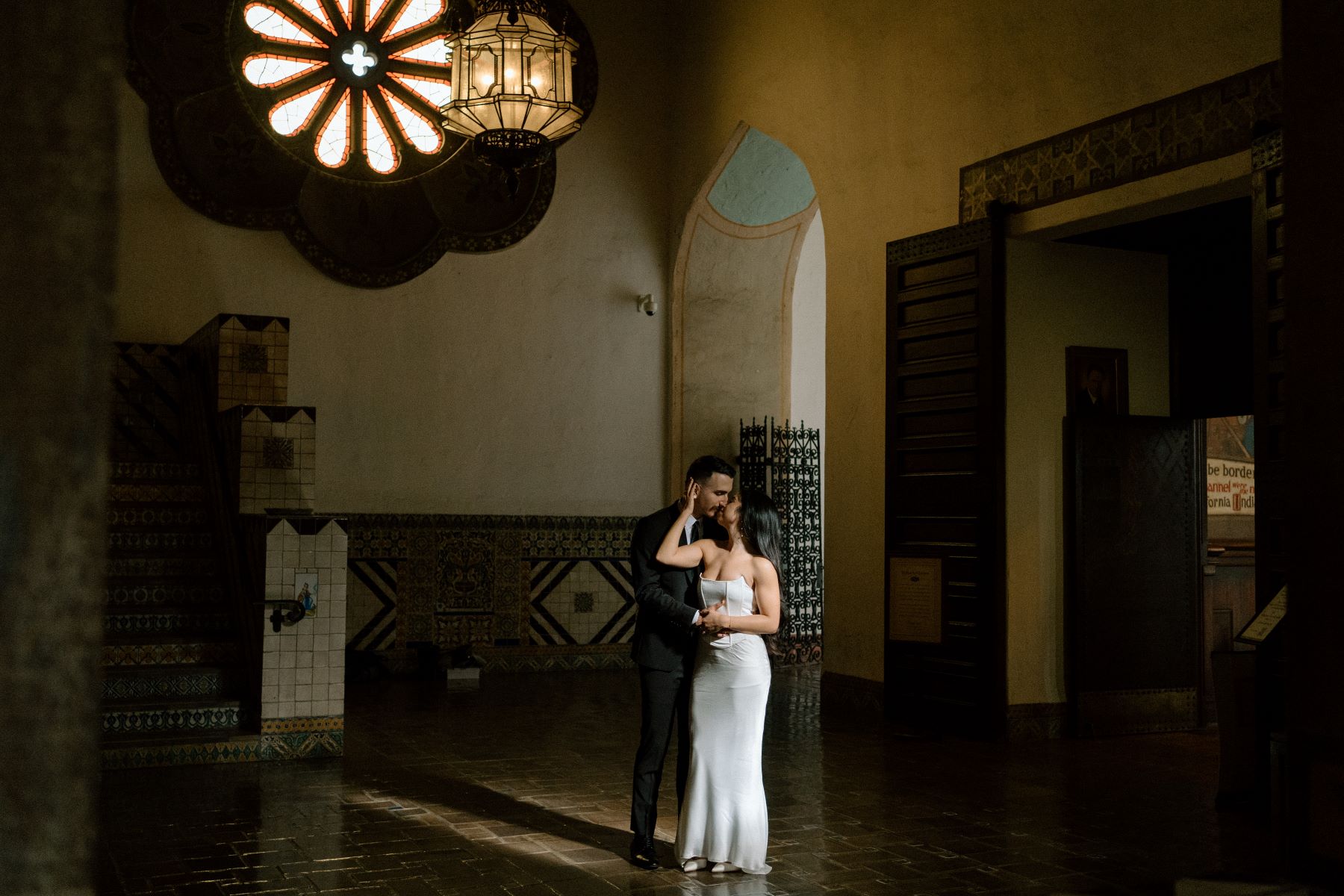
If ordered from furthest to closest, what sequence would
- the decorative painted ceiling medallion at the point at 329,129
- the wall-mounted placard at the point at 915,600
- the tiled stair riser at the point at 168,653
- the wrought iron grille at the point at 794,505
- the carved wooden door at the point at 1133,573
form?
1. the wrought iron grille at the point at 794,505
2. the decorative painted ceiling medallion at the point at 329,129
3. the wall-mounted placard at the point at 915,600
4. the carved wooden door at the point at 1133,573
5. the tiled stair riser at the point at 168,653

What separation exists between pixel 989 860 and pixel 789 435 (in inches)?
293

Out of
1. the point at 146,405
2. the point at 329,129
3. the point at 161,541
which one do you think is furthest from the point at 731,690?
the point at 329,129

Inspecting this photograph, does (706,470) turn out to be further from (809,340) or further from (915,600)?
(809,340)

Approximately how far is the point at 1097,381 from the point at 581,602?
5.39 m

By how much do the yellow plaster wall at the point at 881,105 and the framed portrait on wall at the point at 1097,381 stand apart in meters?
1.33

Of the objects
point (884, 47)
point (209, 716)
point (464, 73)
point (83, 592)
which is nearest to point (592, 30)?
point (884, 47)

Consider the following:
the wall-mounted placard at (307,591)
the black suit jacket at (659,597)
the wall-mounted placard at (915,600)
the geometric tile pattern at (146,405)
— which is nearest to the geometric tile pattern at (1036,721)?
the wall-mounted placard at (915,600)

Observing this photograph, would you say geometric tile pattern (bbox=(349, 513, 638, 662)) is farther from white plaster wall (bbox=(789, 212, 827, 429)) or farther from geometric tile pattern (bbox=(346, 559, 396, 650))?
white plaster wall (bbox=(789, 212, 827, 429))

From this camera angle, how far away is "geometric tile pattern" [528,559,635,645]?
11.8 m

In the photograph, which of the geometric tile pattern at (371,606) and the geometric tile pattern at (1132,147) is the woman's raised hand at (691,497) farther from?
the geometric tile pattern at (371,606)

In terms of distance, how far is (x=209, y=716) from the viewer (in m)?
7.21

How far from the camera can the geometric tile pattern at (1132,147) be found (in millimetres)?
6445

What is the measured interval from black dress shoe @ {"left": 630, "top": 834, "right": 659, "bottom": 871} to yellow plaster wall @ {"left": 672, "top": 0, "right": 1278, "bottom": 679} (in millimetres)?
4402

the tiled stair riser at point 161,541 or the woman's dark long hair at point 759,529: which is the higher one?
the woman's dark long hair at point 759,529
